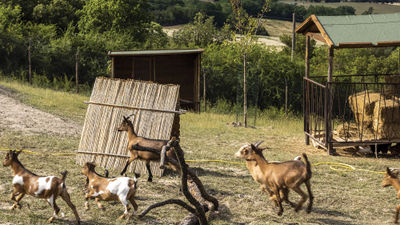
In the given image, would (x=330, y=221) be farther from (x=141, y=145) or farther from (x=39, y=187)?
(x=39, y=187)

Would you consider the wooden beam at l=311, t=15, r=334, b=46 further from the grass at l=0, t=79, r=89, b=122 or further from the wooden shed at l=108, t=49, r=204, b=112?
the grass at l=0, t=79, r=89, b=122

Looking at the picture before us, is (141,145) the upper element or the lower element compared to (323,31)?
lower

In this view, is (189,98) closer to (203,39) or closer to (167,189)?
(167,189)

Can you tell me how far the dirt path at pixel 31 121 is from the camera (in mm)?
16359

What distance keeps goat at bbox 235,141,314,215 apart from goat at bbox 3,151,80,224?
312cm

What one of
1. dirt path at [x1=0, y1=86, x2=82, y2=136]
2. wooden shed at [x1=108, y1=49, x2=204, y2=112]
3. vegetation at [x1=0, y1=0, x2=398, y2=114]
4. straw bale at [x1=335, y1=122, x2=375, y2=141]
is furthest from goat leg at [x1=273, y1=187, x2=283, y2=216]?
wooden shed at [x1=108, y1=49, x2=204, y2=112]

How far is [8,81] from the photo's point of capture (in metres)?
26.2

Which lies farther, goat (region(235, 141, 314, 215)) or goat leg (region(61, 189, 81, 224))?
goat (region(235, 141, 314, 215))

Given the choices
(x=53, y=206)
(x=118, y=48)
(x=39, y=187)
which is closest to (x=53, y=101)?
(x=118, y=48)

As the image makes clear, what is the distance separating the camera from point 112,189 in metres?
9.22

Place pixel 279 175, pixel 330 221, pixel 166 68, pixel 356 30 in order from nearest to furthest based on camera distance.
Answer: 1. pixel 279 175
2. pixel 330 221
3. pixel 356 30
4. pixel 166 68

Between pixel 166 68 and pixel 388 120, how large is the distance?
11155mm

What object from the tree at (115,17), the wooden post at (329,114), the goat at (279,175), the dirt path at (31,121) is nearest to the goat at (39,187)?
the goat at (279,175)

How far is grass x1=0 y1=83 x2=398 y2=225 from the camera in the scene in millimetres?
9617
